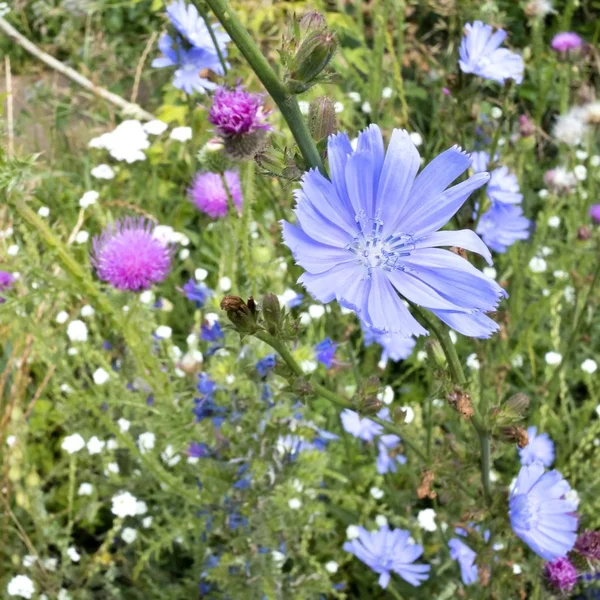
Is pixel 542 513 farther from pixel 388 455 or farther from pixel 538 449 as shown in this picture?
pixel 388 455

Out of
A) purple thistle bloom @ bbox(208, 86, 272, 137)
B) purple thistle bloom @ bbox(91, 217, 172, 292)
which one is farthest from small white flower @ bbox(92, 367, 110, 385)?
purple thistle bloom @ bbox(208, 86, 272, 137)

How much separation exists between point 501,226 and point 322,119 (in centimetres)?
123

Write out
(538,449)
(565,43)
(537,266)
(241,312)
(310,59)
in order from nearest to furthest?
(310,59) → (241,312) → (538,449) → (537,266) → (565,43)

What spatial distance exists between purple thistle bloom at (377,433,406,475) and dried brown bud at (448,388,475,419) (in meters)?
0.86

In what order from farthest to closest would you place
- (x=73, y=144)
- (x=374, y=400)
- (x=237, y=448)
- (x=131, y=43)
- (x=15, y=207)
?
1. (x=131, y=43)
2. (x=73, y=144)
3. (x=237, y=448)
4. (x=15, y=207)
5. (x=374, y=400)

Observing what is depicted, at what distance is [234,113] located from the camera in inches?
57.8

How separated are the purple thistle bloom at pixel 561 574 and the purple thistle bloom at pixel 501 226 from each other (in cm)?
84

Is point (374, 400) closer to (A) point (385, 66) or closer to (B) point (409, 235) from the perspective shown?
(B) point (409, 235)

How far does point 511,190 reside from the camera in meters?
1.96

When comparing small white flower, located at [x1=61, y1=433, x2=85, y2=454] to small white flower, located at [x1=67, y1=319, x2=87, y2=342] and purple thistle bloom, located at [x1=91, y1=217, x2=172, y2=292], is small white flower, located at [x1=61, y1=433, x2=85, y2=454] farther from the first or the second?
purple thistle bloom, located at [x1=91, y1=217, x2=172, y2=292]

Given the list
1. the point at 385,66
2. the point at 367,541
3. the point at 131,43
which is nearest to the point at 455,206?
the point at 367,541

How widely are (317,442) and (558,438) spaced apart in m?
0.79

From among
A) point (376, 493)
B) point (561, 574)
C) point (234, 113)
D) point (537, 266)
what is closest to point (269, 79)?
point (234, 113)

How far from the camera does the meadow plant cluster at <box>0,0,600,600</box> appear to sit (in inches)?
34.4
